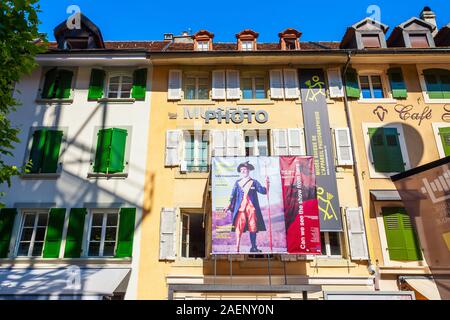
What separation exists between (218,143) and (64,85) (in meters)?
6.14

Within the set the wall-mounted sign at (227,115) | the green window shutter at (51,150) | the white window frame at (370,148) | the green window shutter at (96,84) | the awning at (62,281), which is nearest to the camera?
the awning at (62,281)

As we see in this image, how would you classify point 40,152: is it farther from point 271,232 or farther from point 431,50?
point 431,50

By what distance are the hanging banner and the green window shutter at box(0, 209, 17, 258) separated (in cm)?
617

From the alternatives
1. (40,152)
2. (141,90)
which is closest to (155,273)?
(40,152)

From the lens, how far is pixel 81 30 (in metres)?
13.8

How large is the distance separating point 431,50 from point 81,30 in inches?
519

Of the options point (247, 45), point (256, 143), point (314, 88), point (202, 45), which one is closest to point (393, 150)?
point (314, 88)

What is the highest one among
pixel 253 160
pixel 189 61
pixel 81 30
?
pixel 81 30

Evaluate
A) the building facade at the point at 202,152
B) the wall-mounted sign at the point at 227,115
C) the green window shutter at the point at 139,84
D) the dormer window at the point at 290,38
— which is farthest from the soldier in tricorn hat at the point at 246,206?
the dormer window at the point at 290,38

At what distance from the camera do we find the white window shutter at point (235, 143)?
1162cm

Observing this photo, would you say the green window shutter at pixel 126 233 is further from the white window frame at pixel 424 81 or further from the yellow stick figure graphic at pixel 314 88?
the white window frame at pixel 424 81

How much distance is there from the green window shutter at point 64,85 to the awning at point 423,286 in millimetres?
12585

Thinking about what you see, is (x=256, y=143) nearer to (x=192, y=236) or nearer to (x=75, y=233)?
(x=192, y=236)

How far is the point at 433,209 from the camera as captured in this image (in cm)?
356
